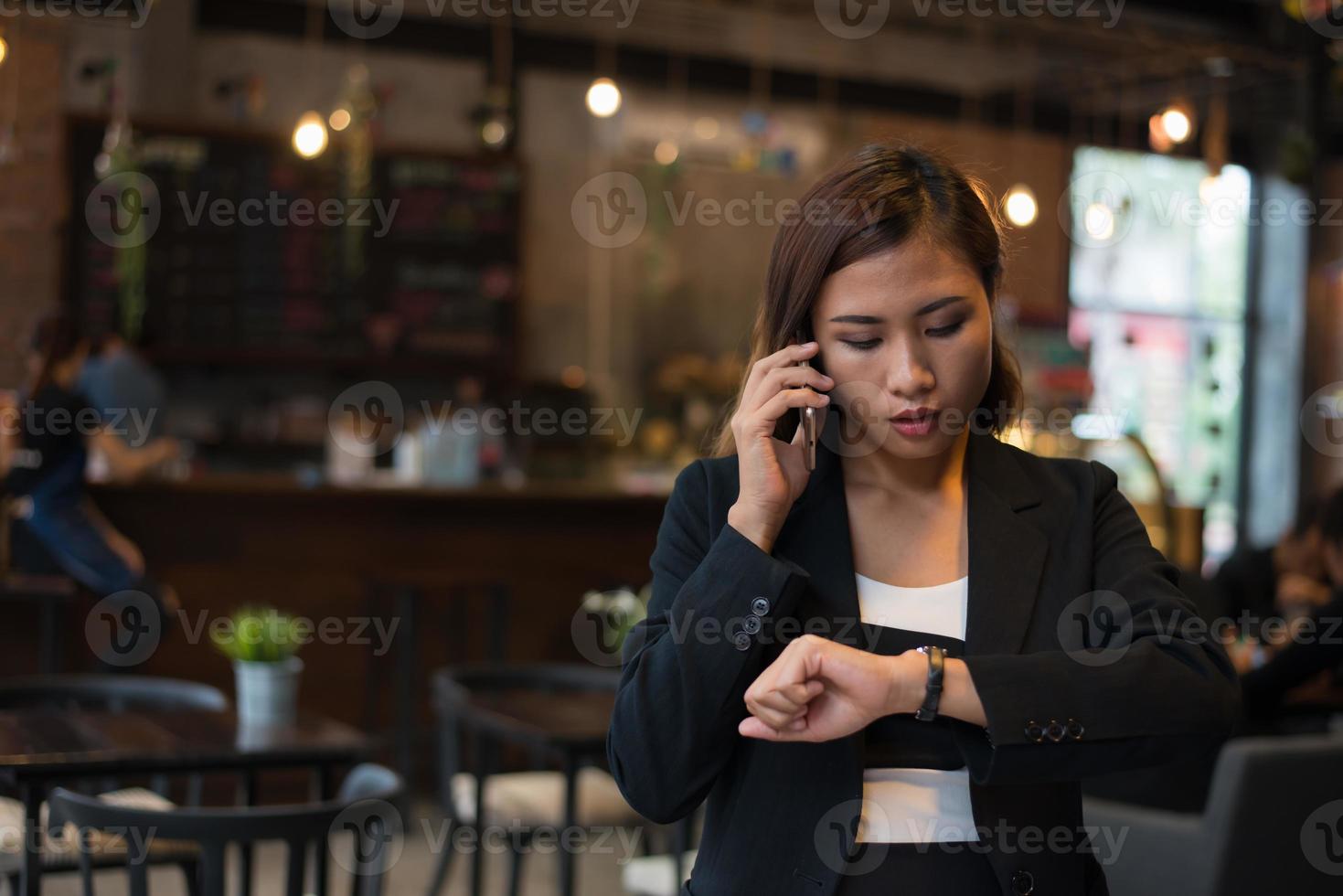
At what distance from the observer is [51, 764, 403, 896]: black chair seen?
2.20 meters

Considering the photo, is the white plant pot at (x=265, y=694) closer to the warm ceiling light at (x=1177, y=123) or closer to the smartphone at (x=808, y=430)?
the smartphone at (x=808, y=430)

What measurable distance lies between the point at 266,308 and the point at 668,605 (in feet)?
21.6

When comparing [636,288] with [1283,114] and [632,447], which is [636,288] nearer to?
[632,447]

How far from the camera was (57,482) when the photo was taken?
16.4 ft

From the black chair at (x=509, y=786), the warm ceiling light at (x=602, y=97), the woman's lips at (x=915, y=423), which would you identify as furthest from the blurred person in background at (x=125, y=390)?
the woman's lips at (x=915, y=423)

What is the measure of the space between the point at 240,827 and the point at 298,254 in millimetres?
5786

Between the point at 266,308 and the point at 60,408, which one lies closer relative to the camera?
the point at 60,408

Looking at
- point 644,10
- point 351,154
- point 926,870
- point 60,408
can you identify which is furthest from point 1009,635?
point 644,10

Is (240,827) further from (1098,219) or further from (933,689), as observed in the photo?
(1098,219)

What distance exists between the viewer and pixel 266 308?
7617 millimetres

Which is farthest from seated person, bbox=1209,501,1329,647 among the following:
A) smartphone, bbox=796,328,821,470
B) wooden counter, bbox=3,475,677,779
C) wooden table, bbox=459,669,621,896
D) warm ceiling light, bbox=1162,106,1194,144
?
smartphone, bbox=796,328,821,470

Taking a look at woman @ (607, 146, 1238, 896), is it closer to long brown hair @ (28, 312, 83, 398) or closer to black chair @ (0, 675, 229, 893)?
black chair @ (0, 675, 229, 893)

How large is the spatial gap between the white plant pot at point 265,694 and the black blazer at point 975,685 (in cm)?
190

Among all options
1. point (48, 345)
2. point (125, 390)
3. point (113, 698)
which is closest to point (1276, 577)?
point (113, 698)
